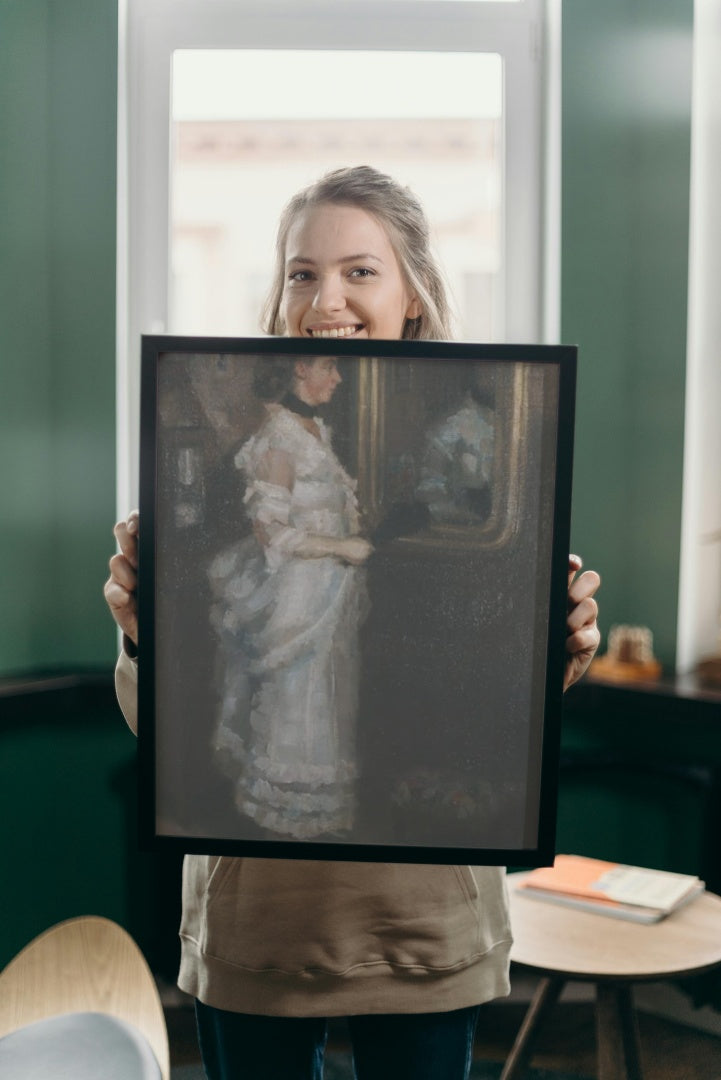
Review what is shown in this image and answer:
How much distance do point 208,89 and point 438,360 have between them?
1.89 m

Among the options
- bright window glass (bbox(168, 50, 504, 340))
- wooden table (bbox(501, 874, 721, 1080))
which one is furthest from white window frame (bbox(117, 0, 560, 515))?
wooden table (bbox(501, 874, 721, 1080))

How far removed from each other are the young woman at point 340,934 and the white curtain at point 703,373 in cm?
157

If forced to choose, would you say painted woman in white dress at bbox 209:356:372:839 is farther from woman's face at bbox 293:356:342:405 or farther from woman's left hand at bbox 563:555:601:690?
woman's left hand at bbox 563:555:601:690

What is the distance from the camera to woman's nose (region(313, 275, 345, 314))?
1.04 metres

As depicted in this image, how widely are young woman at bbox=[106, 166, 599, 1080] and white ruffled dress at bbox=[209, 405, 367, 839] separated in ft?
0.38

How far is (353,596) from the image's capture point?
36.3 inches

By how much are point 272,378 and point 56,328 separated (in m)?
1.72

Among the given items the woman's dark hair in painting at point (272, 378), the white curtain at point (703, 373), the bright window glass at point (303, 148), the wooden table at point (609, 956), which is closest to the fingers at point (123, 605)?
the woman's dark hair in painting at point (272, 378)

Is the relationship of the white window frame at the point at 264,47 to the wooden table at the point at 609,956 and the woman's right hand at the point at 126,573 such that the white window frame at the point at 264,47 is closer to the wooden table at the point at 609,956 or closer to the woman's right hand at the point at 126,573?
the wooden table at the point at 609,956

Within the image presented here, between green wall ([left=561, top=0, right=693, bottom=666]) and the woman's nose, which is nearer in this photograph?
the woman's nose

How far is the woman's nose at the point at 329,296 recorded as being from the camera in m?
→ 1.04

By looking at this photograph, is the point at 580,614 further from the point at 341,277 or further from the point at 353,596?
Result: the point at 341,277

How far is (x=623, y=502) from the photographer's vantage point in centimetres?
254

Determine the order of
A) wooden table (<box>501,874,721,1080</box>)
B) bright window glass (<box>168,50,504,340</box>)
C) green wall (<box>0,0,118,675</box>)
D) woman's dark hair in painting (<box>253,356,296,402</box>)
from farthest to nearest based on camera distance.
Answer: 1. bright window glass (<box>168,50,504,340</box>)
2. green wall (<box>0,0,118,675</box>)
3. wooden table (<box>501,874,721,1080</box>)
4. woman's dark hair in painting (<box>253,356,296,402</box>)
